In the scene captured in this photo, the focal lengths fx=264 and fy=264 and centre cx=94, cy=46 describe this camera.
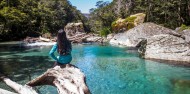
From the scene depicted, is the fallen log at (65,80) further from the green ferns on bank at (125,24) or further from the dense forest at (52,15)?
the green ferns on bank at (125,24)

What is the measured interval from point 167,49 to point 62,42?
1607 centimetres

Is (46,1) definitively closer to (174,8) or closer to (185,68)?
(174,8)

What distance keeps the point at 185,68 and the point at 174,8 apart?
32.9 m

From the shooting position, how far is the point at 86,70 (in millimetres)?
18438

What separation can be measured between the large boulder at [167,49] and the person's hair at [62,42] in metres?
14.9

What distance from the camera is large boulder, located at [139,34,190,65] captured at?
856 inches

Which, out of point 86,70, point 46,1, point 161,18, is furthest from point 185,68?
point 46,1

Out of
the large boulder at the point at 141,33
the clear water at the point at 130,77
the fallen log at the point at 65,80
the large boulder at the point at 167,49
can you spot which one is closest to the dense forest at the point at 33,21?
the large boulder at the point at 141,33

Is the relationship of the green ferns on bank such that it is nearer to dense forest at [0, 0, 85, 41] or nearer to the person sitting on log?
dense forest at [0, 0, 85, 41]

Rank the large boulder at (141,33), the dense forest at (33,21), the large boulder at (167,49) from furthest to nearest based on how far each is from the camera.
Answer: the dense forest at (33,21)
the large boulder at (141,33)
the large boulder at (167,49)

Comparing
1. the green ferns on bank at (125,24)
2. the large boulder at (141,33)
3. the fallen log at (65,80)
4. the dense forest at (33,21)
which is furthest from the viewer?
the dense forest at (33,21)

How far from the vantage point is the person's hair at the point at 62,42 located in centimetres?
837

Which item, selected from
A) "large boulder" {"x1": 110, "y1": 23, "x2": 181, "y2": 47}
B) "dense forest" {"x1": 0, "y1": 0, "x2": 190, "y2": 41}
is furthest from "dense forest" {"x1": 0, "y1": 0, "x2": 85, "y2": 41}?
"large boulder" {"x1": 110, "y1": 23, "x2": 181, "y2": 47}

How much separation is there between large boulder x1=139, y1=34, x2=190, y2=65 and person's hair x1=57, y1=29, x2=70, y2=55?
49.0 ft
